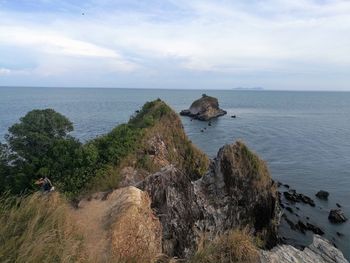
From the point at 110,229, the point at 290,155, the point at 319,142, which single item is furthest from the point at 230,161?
the point at 319,142

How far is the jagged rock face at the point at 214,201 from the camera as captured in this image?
19219 millimetres

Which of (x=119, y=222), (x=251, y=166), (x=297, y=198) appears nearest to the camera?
(x=119, y=222)

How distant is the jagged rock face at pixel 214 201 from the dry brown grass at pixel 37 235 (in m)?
9.08

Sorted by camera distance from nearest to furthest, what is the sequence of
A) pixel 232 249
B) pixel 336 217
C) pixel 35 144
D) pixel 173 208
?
pixel 232 249 < pixel 173 208 < pixel 35 144 < pixel 336 217

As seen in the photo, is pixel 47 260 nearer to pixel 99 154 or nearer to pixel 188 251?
pixel 188 251

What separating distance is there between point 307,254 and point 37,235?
19736 millimetres

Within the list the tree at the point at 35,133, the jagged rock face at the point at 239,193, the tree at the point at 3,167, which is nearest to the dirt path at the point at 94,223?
the jagged rock face at the point at 239,193

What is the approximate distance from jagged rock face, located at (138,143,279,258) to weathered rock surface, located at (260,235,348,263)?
2.73 m

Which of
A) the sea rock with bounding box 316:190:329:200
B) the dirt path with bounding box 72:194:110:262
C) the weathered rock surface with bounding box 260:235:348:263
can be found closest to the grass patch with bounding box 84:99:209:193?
the dirt path with bounding box 72:194:110:262

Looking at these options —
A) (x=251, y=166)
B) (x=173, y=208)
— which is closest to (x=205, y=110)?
(x=251, y=166)

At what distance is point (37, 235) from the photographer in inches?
323

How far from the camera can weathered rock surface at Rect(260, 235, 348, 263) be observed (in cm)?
1970

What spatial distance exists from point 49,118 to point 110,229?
21.4 meters

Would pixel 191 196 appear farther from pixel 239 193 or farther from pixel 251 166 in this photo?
pixel 251 166
